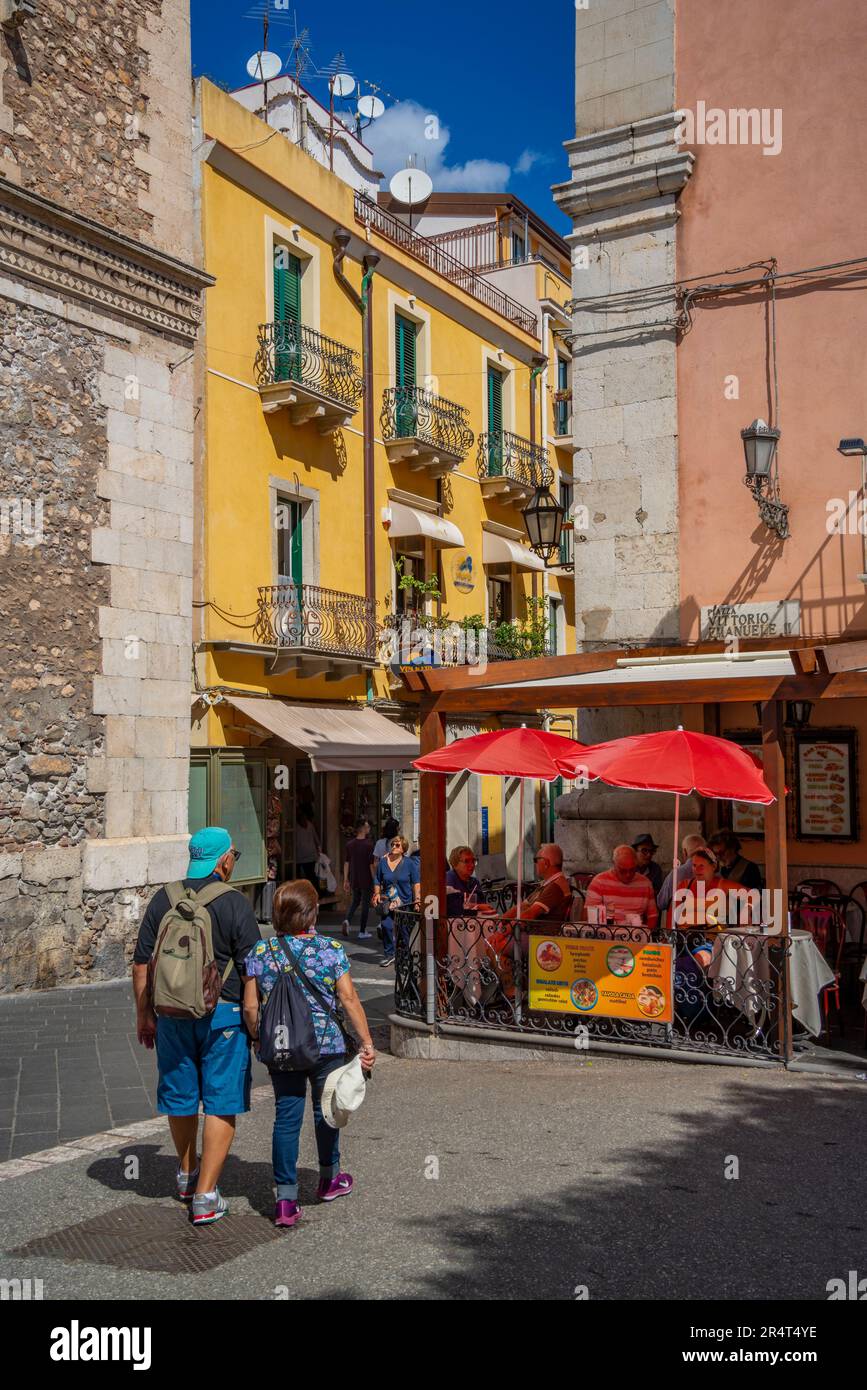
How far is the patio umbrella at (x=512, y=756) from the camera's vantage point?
28.3 feet

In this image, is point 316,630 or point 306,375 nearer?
point 316,630

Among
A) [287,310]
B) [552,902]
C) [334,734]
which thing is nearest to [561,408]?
[287,310]

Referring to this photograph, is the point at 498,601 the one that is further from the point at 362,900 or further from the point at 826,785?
the point at 826,785

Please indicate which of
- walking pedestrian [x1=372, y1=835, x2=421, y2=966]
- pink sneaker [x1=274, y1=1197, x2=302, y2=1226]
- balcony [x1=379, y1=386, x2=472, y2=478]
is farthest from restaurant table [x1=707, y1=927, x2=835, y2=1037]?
balcony [x1=379, y1=386, x2=472, y2=478]

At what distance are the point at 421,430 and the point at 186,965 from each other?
62.5ft

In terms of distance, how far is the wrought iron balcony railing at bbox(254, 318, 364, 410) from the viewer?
64.0 ft

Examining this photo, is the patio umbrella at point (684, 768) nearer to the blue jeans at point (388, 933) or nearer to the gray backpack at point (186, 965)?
the blue jeans at point (388, 933)

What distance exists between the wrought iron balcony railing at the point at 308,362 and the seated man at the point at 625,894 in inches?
493

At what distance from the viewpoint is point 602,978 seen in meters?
Answer: 8.52

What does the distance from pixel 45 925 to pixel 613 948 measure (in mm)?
6117

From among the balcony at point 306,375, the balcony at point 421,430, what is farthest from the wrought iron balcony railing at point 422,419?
the balcony at point 306,375

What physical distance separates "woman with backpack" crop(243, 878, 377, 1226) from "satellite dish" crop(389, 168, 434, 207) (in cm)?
2360
